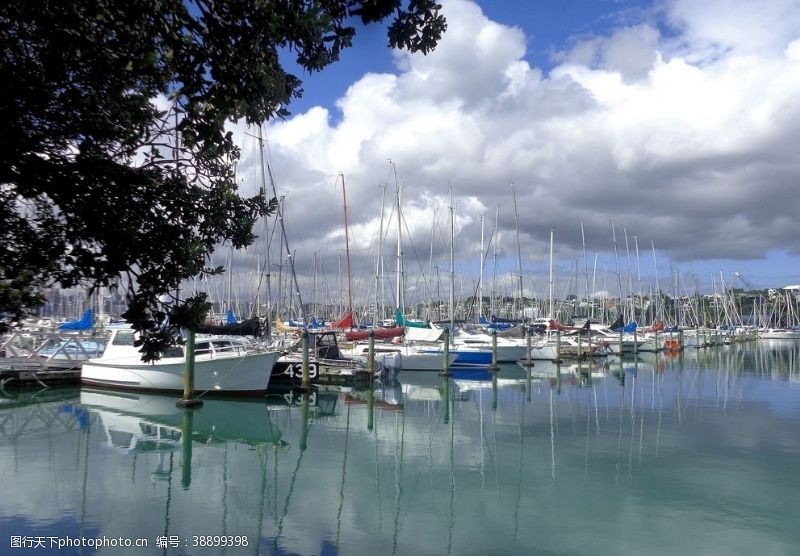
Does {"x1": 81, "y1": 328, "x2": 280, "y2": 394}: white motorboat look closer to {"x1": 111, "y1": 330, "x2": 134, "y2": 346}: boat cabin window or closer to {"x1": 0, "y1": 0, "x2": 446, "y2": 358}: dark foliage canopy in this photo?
{"x1": 111, "y1": 330, "x2": 134, "y2": 346}: boat cabin window

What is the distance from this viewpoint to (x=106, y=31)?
6090 mm

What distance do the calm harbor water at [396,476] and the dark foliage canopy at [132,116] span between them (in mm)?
5337

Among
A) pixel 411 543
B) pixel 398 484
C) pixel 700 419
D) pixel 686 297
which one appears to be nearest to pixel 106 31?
pixel 411 543

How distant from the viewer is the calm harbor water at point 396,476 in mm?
10453

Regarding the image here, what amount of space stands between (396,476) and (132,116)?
1070cm

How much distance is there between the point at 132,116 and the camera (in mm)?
6039

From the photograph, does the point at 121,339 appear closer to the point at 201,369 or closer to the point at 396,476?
the point at 201,369

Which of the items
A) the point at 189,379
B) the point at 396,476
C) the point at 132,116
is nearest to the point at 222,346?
the point at 189,379

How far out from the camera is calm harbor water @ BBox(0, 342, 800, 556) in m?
10.5

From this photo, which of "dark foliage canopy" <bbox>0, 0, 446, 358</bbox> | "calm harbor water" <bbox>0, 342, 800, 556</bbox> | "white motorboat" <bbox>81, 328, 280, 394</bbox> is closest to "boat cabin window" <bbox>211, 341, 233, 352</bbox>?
"white motorboat" <bbox>81, 328, 280, 394</bbox>

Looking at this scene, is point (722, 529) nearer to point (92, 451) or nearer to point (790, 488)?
point (790, 488)

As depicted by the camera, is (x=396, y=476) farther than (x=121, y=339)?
No

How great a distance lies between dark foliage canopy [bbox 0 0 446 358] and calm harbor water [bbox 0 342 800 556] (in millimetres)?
5337

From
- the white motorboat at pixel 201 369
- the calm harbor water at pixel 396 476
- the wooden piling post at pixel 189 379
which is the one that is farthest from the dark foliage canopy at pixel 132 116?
the white motorboat at pixel 201 369
